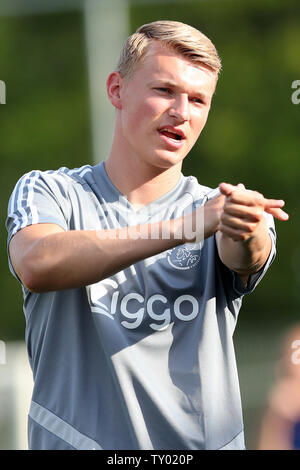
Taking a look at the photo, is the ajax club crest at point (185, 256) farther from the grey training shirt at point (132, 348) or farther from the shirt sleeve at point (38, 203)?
the shirt sleeve at point (38, 203)

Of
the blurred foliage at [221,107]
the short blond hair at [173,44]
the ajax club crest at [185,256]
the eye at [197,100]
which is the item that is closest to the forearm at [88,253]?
the ajax club crest at [185,256]

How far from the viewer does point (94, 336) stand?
7.11ft

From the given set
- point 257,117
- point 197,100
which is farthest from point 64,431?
point 257,117

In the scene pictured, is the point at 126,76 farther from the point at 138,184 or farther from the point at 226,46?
the point at 226,46

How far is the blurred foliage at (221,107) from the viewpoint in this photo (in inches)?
428

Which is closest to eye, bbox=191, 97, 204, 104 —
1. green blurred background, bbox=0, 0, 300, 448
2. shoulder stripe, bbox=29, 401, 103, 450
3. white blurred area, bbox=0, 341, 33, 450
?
shoulder stripe, bbox=29, 401, 103, 450

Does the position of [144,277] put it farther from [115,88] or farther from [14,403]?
[14,403]

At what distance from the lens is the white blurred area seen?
18.9 ft

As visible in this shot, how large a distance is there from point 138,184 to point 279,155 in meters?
8.79

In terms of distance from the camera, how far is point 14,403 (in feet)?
19.6

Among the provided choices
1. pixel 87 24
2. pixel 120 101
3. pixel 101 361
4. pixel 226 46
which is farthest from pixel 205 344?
pixel 226 46

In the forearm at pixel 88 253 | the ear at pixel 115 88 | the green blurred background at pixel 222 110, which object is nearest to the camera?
the forearm at pixel 88 253

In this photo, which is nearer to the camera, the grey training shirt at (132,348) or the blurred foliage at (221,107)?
the grey training shirt at (132,348)
